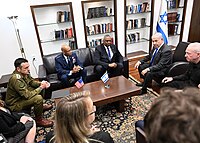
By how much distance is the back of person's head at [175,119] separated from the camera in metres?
0.48

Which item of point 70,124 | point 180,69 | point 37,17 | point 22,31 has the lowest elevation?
point 180,69

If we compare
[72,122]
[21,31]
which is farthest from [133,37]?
[72,122]

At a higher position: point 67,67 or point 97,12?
point 97,12

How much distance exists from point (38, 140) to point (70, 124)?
1.58 metres

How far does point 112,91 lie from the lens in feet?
8.92

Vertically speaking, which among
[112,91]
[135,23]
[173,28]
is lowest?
[112,91]

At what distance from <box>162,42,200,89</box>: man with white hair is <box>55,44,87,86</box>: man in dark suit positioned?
1.62m

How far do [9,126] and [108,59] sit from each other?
2.32 metres

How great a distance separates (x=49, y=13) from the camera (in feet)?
13.6

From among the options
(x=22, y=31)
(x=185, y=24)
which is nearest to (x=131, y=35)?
(x=185, y=24)

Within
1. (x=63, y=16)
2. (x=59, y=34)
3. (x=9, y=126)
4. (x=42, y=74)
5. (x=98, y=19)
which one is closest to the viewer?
(x=9, y=126)

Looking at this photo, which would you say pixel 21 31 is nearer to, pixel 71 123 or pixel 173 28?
pixel 71 123

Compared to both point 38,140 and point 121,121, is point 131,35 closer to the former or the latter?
point 121,121

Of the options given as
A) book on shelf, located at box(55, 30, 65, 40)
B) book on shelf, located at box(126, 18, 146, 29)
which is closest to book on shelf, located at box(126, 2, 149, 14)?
book on shelf, located at box(126, 18, 146, 29)
